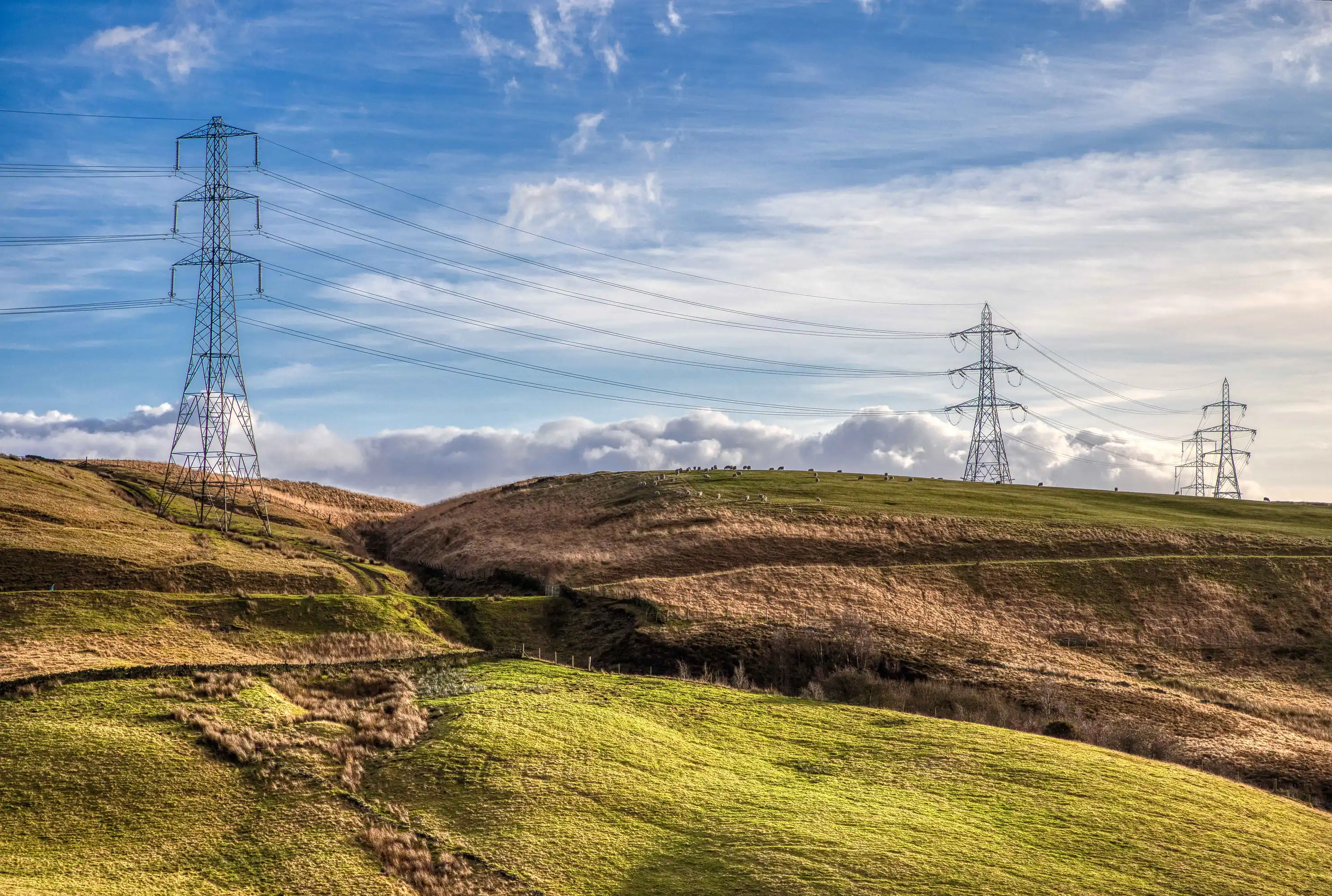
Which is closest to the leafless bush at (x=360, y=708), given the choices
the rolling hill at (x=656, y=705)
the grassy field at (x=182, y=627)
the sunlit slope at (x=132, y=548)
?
the rolling hill at (x=656, y=705)

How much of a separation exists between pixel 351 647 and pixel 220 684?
17.4m

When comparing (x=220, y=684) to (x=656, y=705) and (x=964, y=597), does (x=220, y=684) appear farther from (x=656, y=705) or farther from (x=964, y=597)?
(x=964, y=597)

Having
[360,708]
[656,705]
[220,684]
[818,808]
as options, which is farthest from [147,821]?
[656,705]

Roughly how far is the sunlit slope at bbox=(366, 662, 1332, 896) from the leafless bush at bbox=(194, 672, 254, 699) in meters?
7.27

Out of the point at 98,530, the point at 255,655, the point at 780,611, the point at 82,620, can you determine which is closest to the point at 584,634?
the point at 780,611

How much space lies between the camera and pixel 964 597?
71000 millimetres

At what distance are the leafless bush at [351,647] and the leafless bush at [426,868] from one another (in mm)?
25278

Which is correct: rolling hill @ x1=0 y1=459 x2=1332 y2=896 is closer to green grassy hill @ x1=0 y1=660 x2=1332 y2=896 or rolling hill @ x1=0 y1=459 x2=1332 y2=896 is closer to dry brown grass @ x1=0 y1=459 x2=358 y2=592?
green grassy hill @ x1=0 y1=660 x2=1332 y2=896

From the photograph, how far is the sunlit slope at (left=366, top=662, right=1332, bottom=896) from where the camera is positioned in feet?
81.8

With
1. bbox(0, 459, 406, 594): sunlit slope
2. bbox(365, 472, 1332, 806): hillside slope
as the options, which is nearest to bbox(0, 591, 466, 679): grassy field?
bbox(0, 459, 406, 594): sunlit slope

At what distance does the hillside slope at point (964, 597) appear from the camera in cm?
5194

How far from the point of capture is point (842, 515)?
9169 cm

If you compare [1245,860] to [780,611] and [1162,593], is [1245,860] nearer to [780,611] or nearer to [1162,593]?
[780,611]

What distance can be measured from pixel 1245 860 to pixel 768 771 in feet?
46.7
